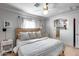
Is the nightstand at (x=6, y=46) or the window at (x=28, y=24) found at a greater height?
the window at (x=28, y=24)

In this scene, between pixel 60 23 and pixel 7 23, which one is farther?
pixel 60 23

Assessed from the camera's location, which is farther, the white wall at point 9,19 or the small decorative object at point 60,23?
the small decorative object at point 60,23

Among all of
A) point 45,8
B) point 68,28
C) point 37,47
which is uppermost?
point 45,8

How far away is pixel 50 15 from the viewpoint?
3.79ft

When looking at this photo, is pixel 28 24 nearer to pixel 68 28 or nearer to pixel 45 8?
pixel 45 8

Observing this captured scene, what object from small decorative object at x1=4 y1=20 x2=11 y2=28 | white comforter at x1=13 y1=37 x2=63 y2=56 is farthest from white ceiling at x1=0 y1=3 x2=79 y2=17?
white comforter at x1=13 y1=37 x2=63 y2=56

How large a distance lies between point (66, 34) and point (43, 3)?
0.61 metres

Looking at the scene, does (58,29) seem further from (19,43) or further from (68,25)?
(19,43)

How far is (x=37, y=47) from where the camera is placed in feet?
3.72

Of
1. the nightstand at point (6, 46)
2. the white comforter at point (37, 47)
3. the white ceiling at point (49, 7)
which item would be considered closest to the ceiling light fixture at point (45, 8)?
the white ceiling at point (49, 7)

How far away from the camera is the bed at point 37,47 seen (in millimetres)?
1062

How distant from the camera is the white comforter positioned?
1.06m

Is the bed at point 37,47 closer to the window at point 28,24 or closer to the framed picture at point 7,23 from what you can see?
the window at point 28,24

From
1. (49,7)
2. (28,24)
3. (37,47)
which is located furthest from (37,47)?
(49,7)
